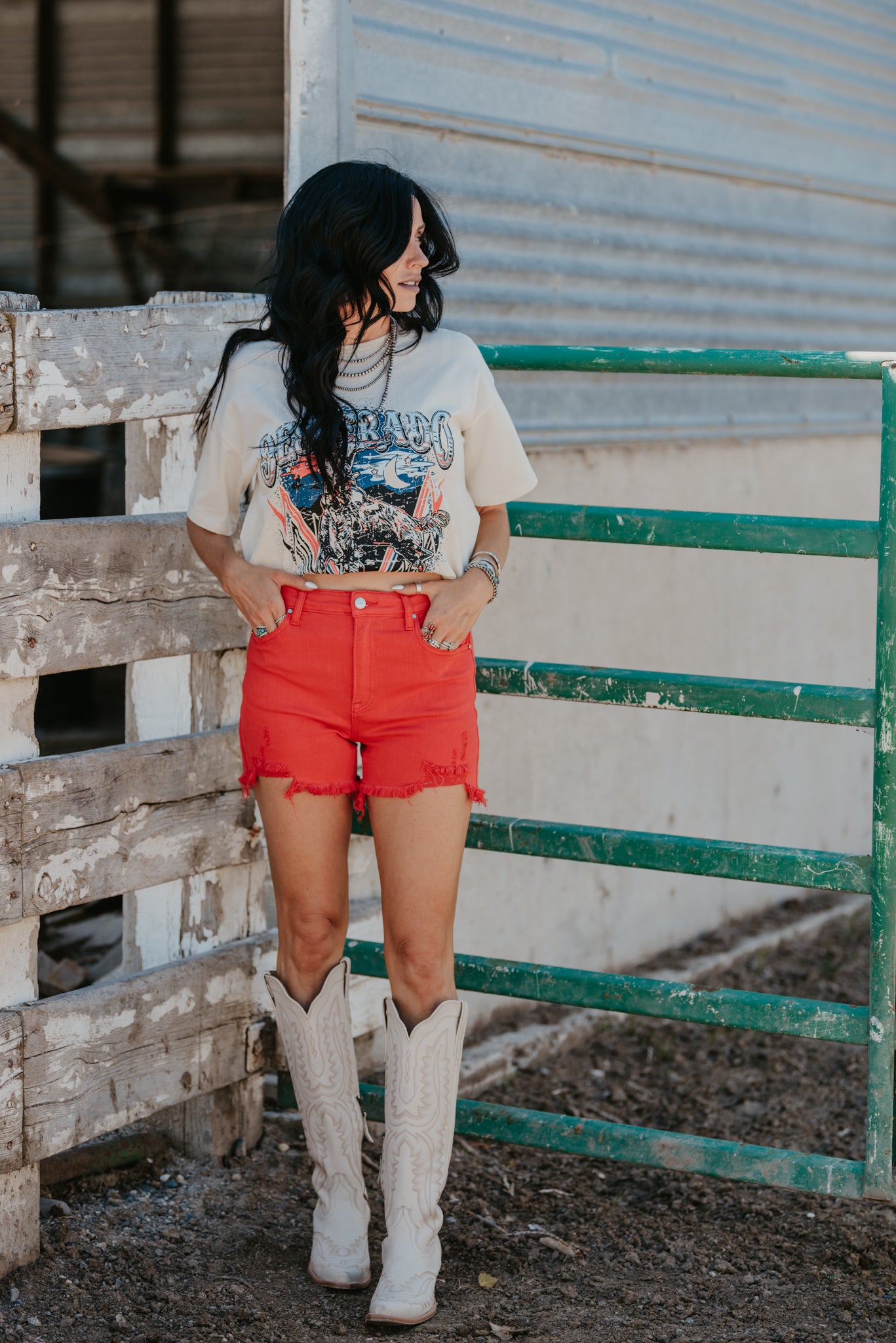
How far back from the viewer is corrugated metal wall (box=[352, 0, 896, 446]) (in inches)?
153

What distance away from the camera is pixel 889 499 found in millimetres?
2713

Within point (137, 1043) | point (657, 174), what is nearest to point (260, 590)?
point (137, 1043)

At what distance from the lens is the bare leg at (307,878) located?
268 centimetres

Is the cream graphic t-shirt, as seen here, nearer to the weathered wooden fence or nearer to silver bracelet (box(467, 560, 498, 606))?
silver bracelet (box(467, 560, 498, 606))

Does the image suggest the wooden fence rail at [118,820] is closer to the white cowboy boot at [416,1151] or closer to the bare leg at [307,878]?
the bare leg at [307,878]

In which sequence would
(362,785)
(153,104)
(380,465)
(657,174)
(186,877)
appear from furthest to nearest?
1. (153,104)
2. (657,174)
3. (186,877)
4. (362,785)
5. (380,465)

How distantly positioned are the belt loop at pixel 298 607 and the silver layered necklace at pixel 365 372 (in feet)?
1.14

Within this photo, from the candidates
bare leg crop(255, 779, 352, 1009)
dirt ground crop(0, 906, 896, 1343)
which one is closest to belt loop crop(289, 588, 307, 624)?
bare leg crop(255, 779, 352, 1009)

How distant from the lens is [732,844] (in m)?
2.93

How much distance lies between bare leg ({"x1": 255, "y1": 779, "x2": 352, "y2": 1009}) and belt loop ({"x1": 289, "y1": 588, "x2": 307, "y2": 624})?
0.92 ft

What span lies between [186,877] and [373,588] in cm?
88

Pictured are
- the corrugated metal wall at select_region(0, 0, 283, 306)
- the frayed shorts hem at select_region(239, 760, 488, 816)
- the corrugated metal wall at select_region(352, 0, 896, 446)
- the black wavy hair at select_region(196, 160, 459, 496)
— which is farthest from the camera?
the corrugated metal wall at select_region(0, 0, 283, 306)

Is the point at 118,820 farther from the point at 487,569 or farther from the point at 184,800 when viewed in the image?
the point at 487,569

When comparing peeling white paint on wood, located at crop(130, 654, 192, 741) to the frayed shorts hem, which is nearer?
the frayed shorts hem
